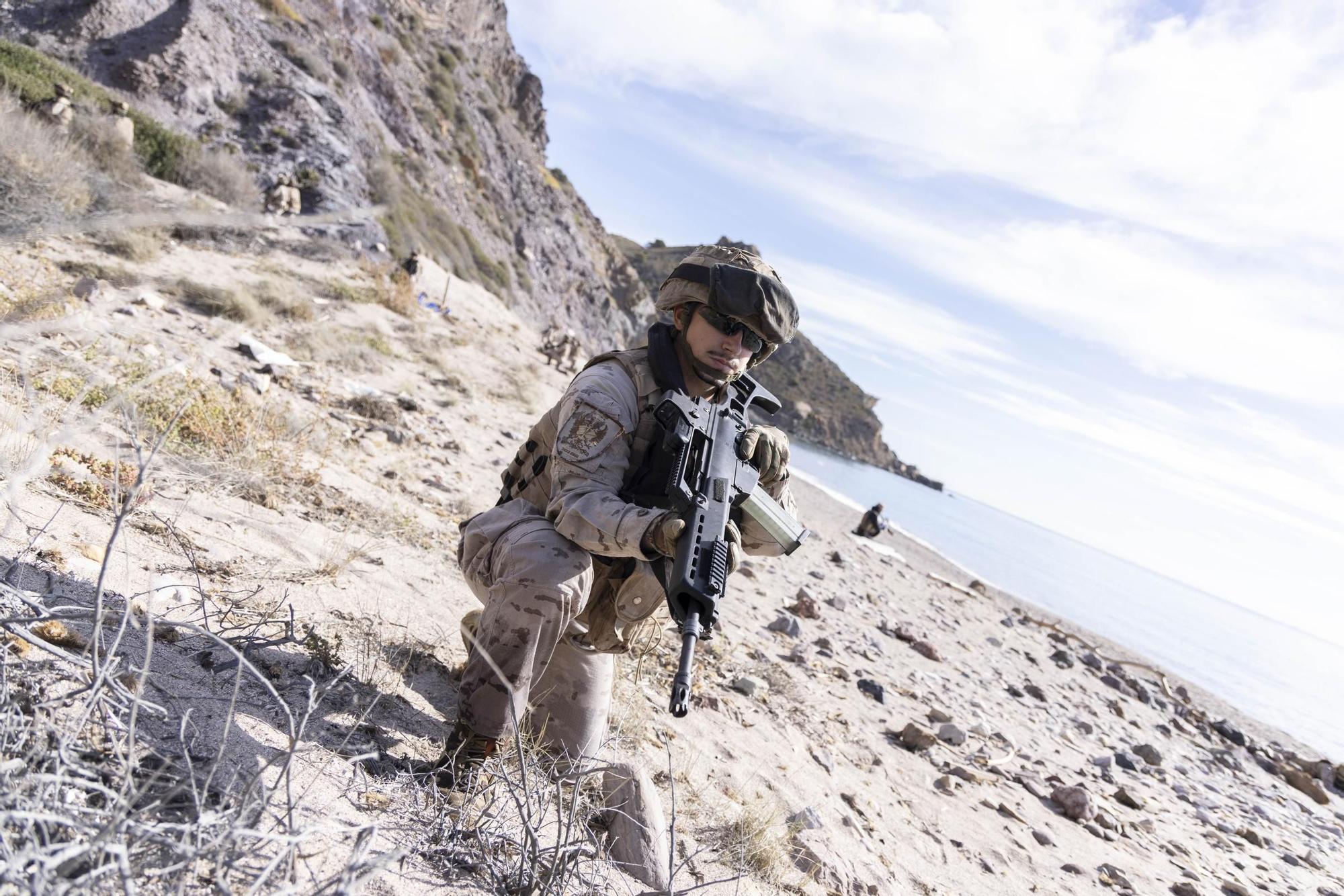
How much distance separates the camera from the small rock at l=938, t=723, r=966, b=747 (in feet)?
17.9

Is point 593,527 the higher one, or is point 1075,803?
point 593,527

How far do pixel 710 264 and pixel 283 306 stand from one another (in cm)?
750

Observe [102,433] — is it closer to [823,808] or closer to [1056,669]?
[823,808]

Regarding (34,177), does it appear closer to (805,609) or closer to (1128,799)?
(805,609)

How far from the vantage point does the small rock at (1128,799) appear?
594 centimetres

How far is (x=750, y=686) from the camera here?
14.8 ft

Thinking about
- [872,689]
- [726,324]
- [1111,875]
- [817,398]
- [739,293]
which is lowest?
[1111,875]

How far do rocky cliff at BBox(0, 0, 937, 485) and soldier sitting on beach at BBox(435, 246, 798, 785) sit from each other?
112cm

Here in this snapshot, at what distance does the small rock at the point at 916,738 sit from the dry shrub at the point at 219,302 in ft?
24.2

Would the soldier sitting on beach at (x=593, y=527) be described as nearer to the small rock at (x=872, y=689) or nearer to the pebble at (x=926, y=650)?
the small rock at (x=872, y=689)

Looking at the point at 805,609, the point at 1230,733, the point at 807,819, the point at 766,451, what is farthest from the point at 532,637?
the point at 1230,733

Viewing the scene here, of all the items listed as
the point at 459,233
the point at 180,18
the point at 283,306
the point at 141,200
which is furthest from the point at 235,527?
the point at 459,233

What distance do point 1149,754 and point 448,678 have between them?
8.18 metres

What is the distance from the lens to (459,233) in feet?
81.4
